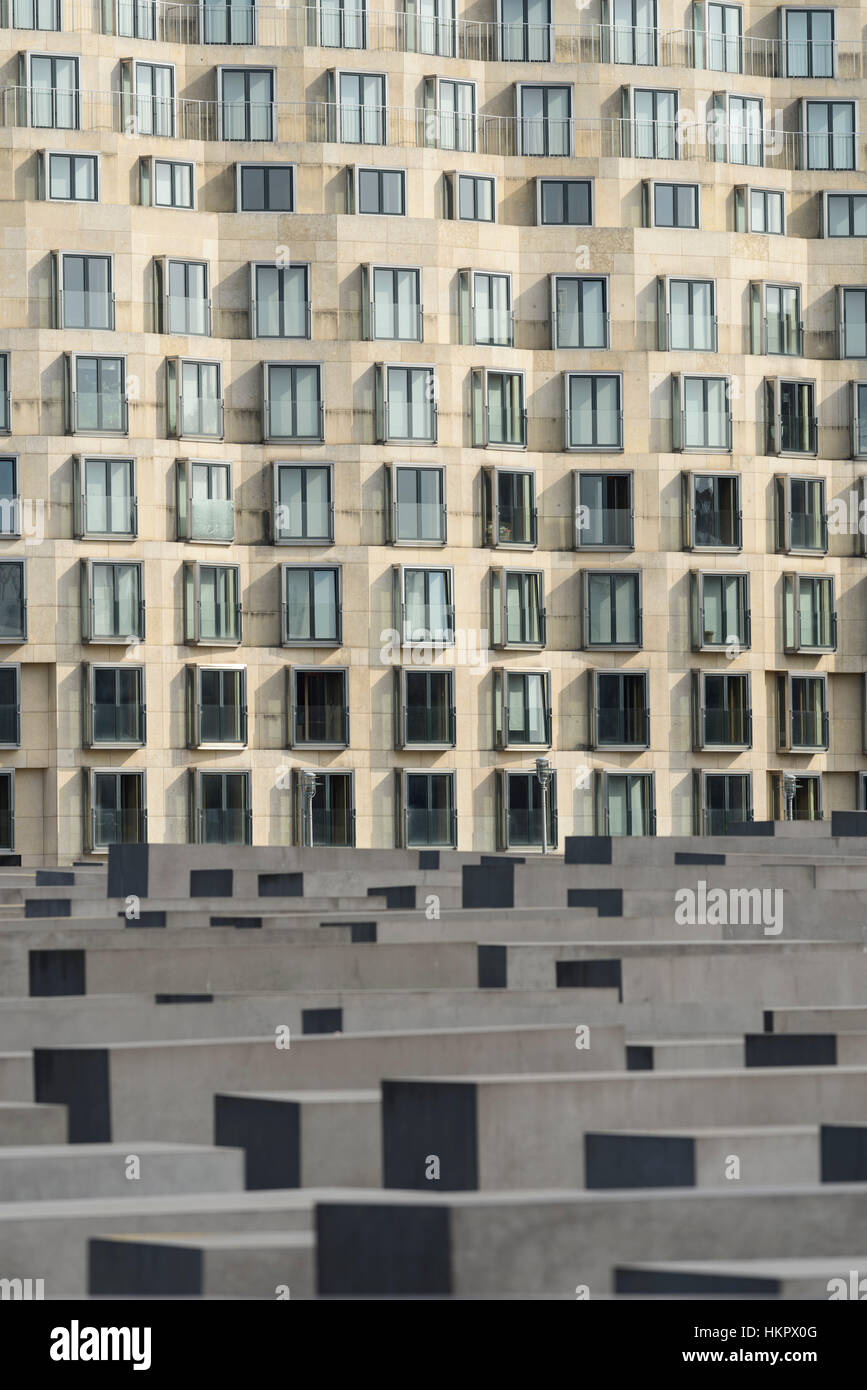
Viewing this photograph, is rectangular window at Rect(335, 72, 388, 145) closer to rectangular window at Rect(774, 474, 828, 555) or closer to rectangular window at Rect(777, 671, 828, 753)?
rectangular window at Rect(774, 474, 828, 555)

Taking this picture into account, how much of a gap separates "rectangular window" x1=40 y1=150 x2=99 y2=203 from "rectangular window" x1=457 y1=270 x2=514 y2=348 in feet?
33.6

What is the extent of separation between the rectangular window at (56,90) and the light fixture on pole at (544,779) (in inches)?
825

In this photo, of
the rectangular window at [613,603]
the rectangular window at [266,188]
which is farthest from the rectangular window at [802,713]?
the rectangular window at [266,188]

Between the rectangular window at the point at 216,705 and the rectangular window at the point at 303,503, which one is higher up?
the rectangular window at the point at 303,503

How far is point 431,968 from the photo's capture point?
21.5 meters

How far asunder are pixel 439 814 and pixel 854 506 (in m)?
15.2

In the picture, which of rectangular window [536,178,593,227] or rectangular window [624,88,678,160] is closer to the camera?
rectangular window [536,178,593,227]

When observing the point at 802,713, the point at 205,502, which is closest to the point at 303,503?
the point at 205,502

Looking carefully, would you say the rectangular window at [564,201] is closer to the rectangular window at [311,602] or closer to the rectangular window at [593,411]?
the rectangular window at [593,411]

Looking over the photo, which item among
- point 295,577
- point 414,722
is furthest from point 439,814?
point 295,577

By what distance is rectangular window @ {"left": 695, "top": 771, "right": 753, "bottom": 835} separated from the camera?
7050 cm

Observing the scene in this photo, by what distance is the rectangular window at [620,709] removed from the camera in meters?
70.4

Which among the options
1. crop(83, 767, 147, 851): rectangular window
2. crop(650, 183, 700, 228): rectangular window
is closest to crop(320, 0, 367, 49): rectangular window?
crop(650, 183, 700, 228): rectangular window

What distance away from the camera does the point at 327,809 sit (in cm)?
6844
